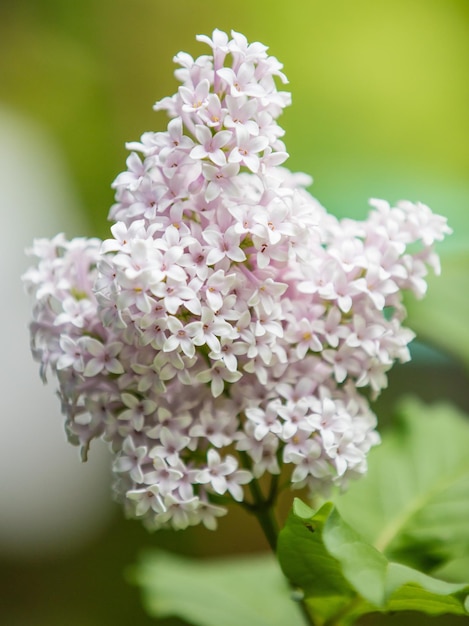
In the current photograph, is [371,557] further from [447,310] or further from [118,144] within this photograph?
[118,144]

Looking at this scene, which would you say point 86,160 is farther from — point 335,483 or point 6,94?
point 335,483

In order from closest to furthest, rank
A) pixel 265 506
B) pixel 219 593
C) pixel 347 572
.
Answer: pixel 347 572
pixel 265 506
pixel 219 593

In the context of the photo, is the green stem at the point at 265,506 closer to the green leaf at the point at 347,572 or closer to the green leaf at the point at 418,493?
the green leaf at the point at 347,572

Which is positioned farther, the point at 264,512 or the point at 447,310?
the point at 447,310

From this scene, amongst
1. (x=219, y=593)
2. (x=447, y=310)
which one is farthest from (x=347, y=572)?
(x=447, y=310)

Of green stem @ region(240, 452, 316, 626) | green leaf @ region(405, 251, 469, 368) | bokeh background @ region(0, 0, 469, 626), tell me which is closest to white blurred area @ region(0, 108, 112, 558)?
bokeh background @ region(0, 0, 469, 626)

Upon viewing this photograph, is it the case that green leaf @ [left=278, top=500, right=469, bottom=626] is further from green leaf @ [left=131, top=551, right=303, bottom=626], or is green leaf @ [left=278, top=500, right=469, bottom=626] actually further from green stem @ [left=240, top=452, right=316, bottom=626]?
green leaf @ [left=131, top=551, right=303, bottom=626]
